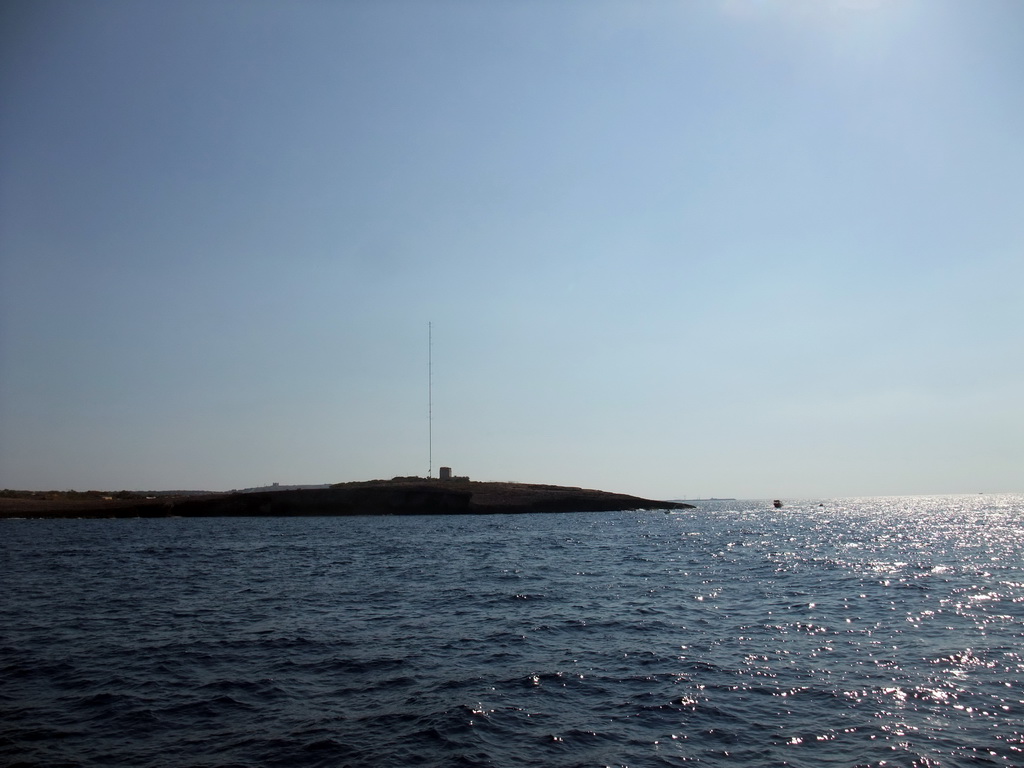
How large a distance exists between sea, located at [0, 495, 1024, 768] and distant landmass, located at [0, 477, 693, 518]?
3267 inches

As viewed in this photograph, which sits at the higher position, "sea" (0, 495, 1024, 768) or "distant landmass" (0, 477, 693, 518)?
"sea" (0, 495, 1024, 768)

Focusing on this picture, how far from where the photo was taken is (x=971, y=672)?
17.7m

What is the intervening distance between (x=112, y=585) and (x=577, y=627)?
2459 centimetres

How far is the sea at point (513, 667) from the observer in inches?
515

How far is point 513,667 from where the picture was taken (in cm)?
1847

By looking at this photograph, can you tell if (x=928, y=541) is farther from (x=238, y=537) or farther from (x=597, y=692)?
(x=238, y=537)

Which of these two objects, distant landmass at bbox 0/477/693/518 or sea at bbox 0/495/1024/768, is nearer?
sea at bbox 0/495/1024/768

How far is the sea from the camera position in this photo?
13.1 meters

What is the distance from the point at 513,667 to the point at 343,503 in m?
108

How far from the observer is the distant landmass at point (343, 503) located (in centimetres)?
11225

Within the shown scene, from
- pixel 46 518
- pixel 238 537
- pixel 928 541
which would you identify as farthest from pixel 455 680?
pixel 46 518

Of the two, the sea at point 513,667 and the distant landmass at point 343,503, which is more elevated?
the sea at point 513,667

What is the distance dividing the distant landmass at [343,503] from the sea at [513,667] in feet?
272

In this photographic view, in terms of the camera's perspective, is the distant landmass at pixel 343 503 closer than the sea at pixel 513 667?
No
